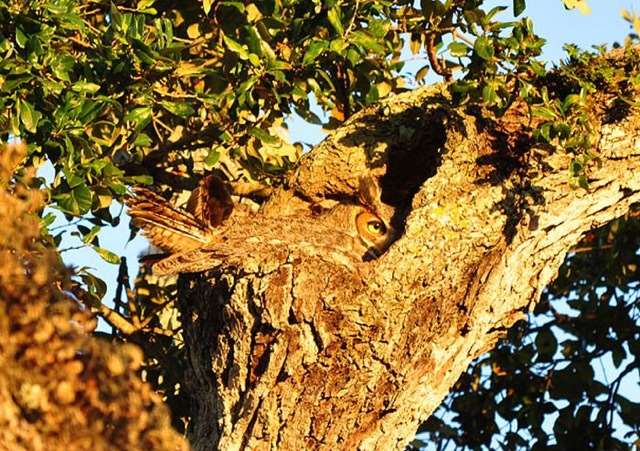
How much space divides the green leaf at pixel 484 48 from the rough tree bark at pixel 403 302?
0.98 ft

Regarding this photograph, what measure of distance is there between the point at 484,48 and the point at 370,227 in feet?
3.26

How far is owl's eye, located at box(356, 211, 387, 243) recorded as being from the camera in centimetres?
581

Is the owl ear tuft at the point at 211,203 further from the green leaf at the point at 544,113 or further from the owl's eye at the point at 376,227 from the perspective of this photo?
the green leaf at the point at 544,113

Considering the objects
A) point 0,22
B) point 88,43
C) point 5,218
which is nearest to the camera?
point 5,218

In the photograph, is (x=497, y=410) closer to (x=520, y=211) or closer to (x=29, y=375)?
(x=520, y=211)

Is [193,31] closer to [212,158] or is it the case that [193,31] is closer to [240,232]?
[212,158]

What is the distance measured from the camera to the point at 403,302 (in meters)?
5.07

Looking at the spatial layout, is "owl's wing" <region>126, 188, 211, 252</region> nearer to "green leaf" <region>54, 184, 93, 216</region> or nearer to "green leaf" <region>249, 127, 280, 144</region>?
"green leaf" <region>54, 184, 93, 216</region>

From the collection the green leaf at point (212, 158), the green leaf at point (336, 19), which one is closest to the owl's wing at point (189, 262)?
the green leaf at point (212, 158)

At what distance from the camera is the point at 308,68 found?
604cm

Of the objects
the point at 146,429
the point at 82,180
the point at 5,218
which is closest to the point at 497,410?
the point at 82,180

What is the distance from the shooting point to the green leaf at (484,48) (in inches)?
215

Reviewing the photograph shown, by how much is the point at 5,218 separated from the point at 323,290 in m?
2.12

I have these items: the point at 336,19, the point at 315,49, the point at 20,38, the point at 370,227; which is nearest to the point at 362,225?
the point at 370,227
